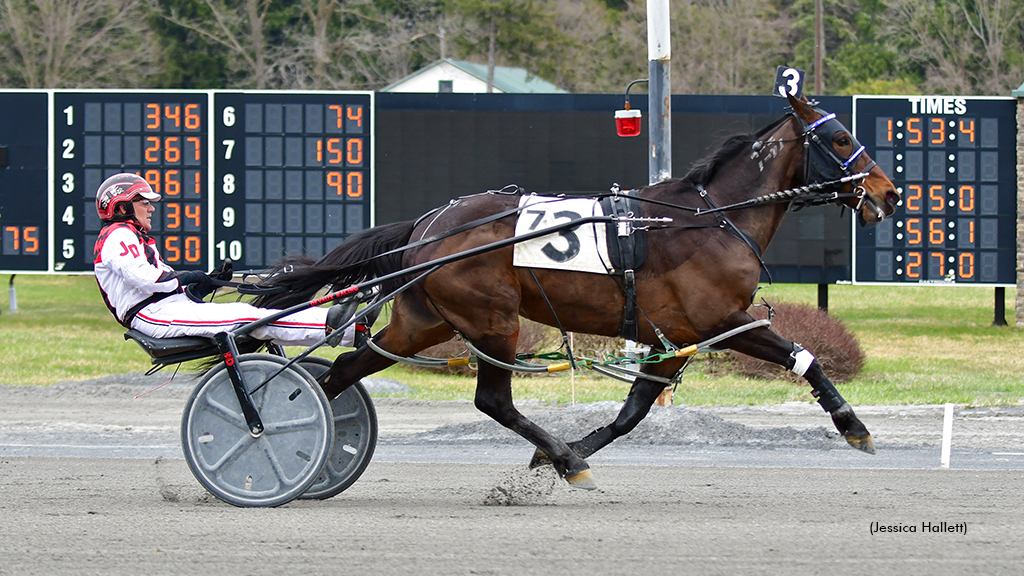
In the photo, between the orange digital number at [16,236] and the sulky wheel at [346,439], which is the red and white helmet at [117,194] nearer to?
the sulky wheel at [346,439]

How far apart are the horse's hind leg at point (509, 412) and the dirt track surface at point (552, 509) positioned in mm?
169

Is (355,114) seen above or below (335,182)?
above

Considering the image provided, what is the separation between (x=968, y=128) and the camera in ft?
51.3

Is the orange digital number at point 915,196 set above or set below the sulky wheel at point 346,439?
above

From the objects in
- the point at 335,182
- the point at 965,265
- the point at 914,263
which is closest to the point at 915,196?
the point at 914,263

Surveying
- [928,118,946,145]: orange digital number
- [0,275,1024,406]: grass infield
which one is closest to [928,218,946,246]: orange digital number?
[928,118,946,145]: orange digital number

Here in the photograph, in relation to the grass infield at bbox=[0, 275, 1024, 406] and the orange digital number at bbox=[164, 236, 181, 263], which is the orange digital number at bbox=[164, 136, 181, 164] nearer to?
the orange digital number at bbox=[164, 236, 181, 263]

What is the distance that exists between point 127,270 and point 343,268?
114 cm

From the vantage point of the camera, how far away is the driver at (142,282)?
19.2ft

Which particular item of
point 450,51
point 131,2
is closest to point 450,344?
point 131,2

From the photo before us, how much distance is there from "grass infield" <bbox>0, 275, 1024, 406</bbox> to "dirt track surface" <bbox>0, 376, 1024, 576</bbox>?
2.29m

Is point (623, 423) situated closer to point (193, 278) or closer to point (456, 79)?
point (193, 278)

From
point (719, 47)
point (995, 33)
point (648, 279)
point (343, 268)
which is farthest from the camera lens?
point (719, 47)

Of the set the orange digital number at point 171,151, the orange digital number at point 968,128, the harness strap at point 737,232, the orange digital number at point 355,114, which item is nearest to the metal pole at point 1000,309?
the orange digital number at point 968,128
